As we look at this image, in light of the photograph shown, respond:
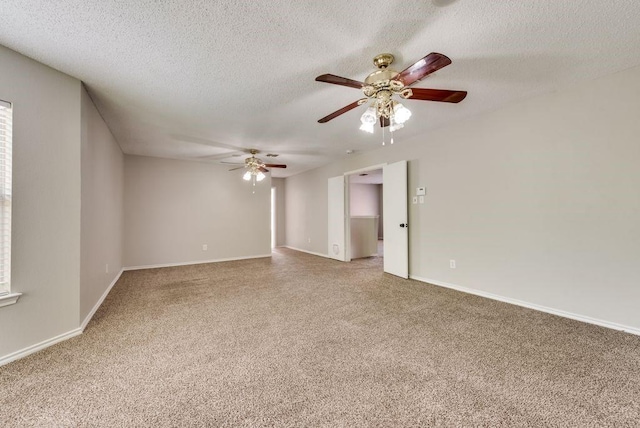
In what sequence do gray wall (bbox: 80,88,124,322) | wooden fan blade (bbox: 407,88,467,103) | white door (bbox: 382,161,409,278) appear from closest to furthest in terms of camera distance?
wooden fan blade (bbox: 407,88,467,103)
gray wall (bbox: 80,88,124,322)
white door (bbox: 382,161,409,278)

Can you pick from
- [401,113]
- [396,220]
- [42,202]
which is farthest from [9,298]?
[396,220]

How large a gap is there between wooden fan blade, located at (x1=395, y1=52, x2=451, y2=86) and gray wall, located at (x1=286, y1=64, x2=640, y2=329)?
191 centimetres

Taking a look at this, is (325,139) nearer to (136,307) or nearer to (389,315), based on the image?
(389,315)

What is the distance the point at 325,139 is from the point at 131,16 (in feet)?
9.66

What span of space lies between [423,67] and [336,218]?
14.7 ft

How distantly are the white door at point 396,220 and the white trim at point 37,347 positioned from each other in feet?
13.4

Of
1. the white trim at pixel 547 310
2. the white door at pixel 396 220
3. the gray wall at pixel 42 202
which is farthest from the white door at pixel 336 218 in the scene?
the gray wall at pixel 42 202

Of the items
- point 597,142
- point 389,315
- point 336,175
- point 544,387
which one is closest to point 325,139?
point 336,175

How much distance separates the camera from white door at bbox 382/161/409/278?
165 inches

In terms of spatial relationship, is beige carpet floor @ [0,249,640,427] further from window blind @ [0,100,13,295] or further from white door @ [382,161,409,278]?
white door @ [382,161,409,278]

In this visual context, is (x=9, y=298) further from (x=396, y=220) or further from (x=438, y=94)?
(x=396, y=220)

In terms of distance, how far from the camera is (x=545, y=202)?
276cm

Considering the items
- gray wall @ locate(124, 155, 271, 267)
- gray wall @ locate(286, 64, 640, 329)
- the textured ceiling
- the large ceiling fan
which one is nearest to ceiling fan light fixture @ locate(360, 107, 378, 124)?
the large ceiling fan

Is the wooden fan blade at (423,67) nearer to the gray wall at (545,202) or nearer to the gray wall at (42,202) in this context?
the gray wall at (545,202)
